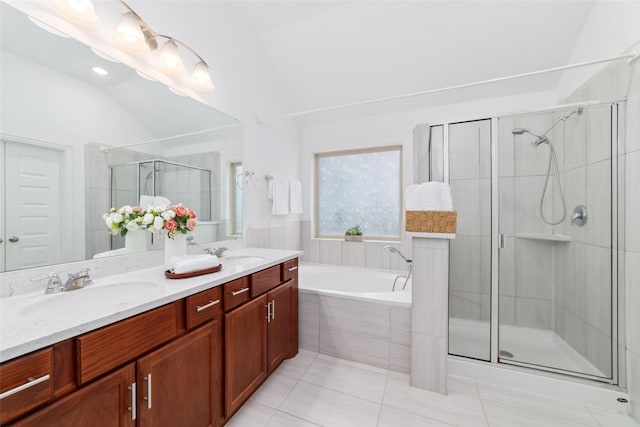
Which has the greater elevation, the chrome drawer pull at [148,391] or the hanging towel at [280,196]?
the hanging towel at [280,196]

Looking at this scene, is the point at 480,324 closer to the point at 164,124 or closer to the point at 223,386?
the point at 223,386

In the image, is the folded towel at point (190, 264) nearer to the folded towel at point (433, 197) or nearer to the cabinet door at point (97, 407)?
the cabinet door at point (97, 407)

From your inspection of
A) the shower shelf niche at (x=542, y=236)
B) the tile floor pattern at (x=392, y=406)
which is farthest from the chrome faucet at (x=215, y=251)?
the shower shelf niche at (x=542, y=236)

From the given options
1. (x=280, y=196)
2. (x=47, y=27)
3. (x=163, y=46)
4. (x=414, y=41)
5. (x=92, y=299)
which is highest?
(x=414, y=41)

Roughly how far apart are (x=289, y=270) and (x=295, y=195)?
1351 mm

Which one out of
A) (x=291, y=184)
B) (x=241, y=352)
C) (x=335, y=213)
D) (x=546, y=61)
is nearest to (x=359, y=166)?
(x=335, y=213)

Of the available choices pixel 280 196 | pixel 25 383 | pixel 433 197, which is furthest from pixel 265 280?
pixel 280 196

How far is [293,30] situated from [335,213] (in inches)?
82.4

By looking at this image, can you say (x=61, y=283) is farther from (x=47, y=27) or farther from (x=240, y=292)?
(x=47, y=27)

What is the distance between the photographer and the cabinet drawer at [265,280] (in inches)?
59.3

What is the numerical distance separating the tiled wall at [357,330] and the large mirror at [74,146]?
1.30 metres

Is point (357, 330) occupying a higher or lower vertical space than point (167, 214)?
lower

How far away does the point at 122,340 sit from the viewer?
856mm

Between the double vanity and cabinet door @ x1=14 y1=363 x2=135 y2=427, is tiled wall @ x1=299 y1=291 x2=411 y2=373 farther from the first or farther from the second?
cabinet door @ x1=14 y1=363 x2=135 y2=427
